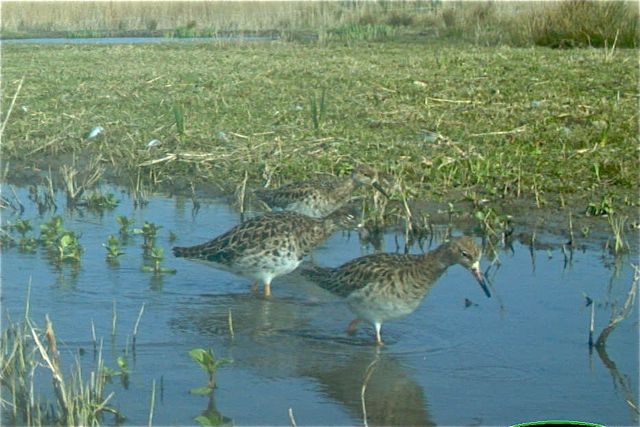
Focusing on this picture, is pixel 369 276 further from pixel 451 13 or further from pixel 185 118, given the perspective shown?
pixel 451 13

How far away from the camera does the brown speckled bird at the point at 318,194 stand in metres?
9.91

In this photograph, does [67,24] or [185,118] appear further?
[67,24]

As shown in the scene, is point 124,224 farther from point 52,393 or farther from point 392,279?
point 52,393

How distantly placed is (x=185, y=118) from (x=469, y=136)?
3572 mm

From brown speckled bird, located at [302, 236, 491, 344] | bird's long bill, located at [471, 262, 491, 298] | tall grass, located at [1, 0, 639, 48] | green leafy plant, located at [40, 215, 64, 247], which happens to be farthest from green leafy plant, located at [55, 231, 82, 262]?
tall grass, located at [1, 0, 639, 48]

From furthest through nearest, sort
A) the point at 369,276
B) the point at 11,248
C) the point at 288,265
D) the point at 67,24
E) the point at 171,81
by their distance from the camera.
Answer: the point at 67,24, the point at 171,81, the point at 11,248, the point at 288,265, the point at 369,276

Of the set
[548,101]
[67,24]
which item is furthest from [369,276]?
[67,24]

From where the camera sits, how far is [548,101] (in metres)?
13.5

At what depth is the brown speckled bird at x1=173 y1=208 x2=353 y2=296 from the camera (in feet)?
26.8

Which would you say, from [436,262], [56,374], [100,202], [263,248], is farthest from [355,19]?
[56,374]

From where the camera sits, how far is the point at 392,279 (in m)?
7.16

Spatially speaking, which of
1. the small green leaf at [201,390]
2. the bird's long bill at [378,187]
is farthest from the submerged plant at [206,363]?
the bird's long bill at [378,187]

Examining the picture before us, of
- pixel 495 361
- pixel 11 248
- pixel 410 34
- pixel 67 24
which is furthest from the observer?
pixel 67 24

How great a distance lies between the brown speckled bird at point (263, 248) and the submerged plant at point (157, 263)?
0.12 meters
